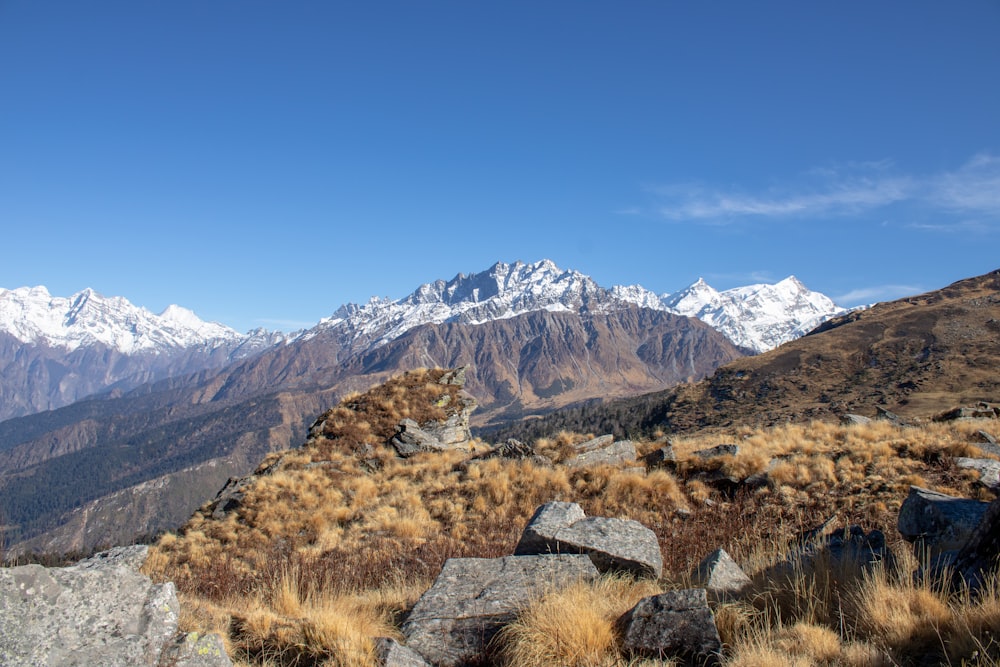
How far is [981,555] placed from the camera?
211 inches

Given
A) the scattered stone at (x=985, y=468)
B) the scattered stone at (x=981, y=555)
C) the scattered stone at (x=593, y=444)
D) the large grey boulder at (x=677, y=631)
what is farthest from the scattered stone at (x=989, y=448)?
the large grey boulder at (x=677, y=631)

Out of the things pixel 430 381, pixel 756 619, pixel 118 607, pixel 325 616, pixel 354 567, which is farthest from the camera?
pixel 430 381

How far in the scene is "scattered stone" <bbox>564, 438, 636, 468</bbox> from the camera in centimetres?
1867

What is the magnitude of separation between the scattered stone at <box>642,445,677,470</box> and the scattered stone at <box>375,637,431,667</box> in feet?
42.2

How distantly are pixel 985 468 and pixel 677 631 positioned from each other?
12.7 metres

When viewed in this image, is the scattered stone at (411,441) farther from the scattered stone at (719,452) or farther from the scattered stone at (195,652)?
the scattered stone at (195,652)

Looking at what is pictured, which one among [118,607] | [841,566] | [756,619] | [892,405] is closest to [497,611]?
[756,619]

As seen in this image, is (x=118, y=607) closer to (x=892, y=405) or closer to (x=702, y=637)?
(x=702, y=637)

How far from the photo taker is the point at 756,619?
5.46 meters

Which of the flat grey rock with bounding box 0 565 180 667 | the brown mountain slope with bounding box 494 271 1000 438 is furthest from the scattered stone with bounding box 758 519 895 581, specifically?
the brown mountain slope with bounding box 494 271 1000 438

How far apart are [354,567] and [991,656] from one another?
32.4ft

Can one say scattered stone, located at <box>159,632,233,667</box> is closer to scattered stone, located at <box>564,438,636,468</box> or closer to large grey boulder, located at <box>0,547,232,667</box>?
large grey boulder, located at <box>0,547,232,667</box>

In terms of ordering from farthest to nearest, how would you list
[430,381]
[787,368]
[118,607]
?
[787,368] < [430,381] < [118,607]

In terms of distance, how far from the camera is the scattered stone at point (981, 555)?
5.14 m
